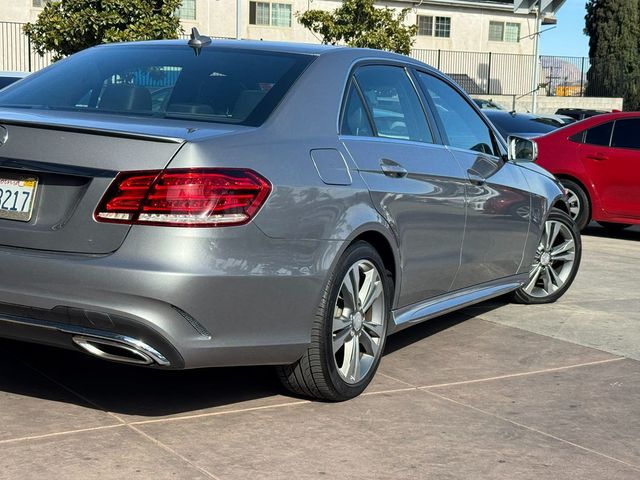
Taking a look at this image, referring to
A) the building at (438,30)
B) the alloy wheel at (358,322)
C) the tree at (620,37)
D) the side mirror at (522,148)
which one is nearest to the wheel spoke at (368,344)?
the alloy wheel at (358,322)

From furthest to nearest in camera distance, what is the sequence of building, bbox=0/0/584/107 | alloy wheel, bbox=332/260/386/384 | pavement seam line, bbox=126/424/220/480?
building, bbox=0/0/584/107
alloy wheel, bbox=332/260/386/384
pavement seam line, bbox=126/424/220/480

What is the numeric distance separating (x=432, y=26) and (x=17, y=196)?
43.3 metres

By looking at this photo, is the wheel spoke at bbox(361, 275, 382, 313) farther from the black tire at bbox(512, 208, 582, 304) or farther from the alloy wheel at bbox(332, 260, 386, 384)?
the black tire at bbox(512, 208, 582, 304)

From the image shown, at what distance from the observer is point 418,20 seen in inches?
1795

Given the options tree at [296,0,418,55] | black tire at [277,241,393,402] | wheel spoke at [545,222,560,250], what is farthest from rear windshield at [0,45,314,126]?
tree at [296,0,418,55]

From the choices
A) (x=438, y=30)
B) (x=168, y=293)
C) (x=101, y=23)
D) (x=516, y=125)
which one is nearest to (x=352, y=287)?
(x=168, y=293)

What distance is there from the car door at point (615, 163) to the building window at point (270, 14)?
30.1 meters

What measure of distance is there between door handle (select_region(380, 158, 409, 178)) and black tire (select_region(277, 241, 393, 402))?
1.24 ft

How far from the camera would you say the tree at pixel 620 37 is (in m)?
50.3

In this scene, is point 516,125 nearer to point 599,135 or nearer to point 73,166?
point 599,135

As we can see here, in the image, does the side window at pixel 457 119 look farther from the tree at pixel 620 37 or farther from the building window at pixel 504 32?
the tree at pixel 620 37

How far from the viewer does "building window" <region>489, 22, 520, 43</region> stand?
157 feet

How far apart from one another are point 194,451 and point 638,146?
927 cm

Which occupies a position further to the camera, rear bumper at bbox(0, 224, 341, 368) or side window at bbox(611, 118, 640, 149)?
side window at bbox(611, 118, 640, 149)
